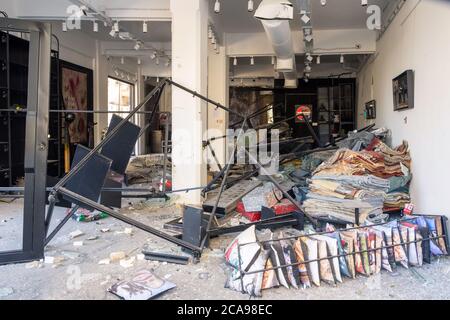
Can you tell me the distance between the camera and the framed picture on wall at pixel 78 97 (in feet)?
23.8

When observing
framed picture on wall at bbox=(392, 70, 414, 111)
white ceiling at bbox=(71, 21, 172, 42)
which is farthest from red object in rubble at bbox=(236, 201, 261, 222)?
white ceiling at bbox=(71, 21, 172, 42)

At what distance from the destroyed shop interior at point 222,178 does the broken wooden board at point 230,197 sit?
32 millimetres

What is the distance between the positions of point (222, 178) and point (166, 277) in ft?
8.03

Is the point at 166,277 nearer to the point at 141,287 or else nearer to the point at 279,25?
the point at 141,287

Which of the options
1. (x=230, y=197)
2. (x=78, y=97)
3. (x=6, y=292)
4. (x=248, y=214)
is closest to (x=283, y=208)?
(x=248, y=214)

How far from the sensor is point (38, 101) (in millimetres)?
2535

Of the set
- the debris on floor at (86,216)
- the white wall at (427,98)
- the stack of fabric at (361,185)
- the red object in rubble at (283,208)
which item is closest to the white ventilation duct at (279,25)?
the white wall at (427,98)

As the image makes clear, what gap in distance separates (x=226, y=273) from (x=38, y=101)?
1784 mm

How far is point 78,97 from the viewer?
7.78 metres

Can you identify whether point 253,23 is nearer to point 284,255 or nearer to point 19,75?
point 19,75

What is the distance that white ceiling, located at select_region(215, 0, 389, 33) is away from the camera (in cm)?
561

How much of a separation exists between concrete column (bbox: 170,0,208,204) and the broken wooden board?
1.53ft

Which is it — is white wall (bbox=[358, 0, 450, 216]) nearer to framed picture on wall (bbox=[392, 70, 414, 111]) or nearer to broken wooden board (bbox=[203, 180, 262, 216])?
framed picture on wall (bbox=[392, 70, 414, 111])
